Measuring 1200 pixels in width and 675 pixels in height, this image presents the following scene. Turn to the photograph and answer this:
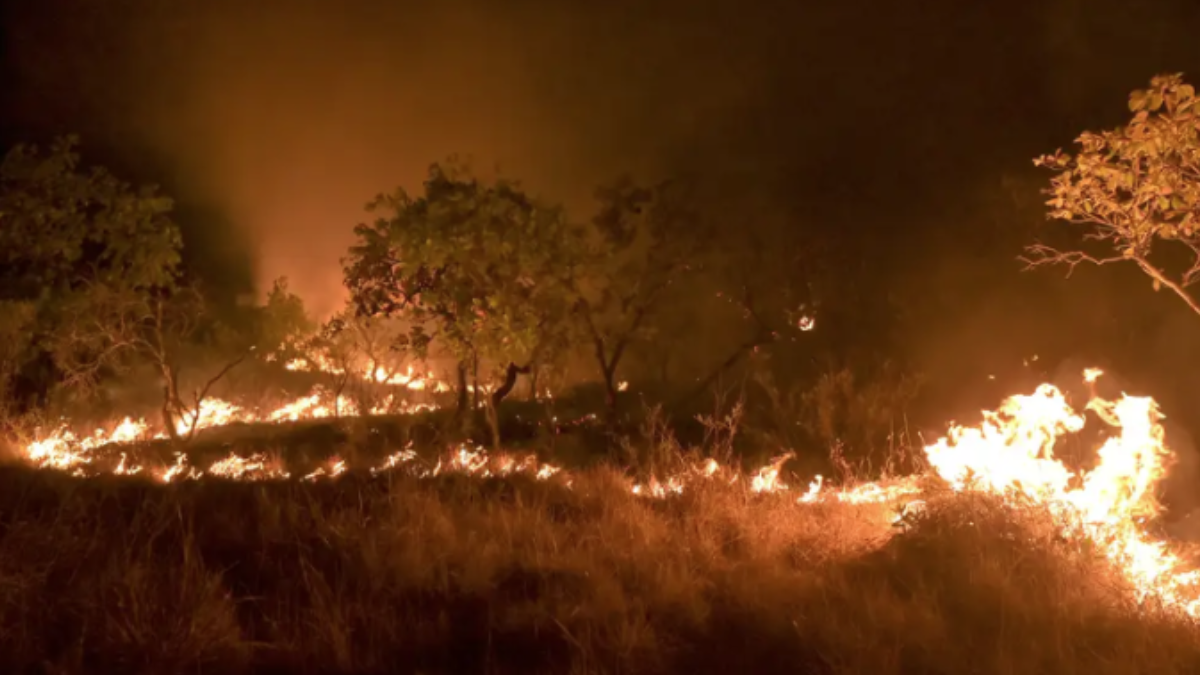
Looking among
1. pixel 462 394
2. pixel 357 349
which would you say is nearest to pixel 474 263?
pixel 462 394

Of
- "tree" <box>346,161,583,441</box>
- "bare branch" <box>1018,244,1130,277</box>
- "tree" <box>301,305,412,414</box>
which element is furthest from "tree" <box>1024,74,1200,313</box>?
"tree" <box>301,305,412,414</box>

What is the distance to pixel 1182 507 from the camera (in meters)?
9.45

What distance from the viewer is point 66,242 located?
13.0 metres

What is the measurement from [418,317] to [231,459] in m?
2.98

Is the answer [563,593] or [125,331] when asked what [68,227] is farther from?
[563,593]

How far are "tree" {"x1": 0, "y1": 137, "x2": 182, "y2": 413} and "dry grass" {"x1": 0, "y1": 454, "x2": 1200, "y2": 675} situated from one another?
19.3 feet

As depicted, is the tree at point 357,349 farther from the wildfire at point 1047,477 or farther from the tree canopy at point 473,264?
the wildfire at point 1047,477

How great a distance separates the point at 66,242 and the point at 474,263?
590 cm

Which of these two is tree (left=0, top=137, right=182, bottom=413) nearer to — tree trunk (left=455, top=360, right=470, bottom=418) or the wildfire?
the wildfire

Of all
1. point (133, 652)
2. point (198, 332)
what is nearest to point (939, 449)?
point (133, 652)

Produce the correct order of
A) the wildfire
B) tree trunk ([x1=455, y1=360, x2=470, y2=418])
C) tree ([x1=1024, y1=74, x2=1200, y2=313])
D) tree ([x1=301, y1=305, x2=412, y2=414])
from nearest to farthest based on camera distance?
the wildfire < tree ([x1=1024, y1=74, x2=1200, y2=313]) < tree trunk ([x1=455, y1=360, x2=470, y2=418]) < tree ([x1=301, y1=305, x2=412, y2=414])

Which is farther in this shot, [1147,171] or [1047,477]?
[1047,477]

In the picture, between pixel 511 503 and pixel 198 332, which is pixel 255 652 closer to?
pixel 511 503

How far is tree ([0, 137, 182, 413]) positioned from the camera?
12.6 m
